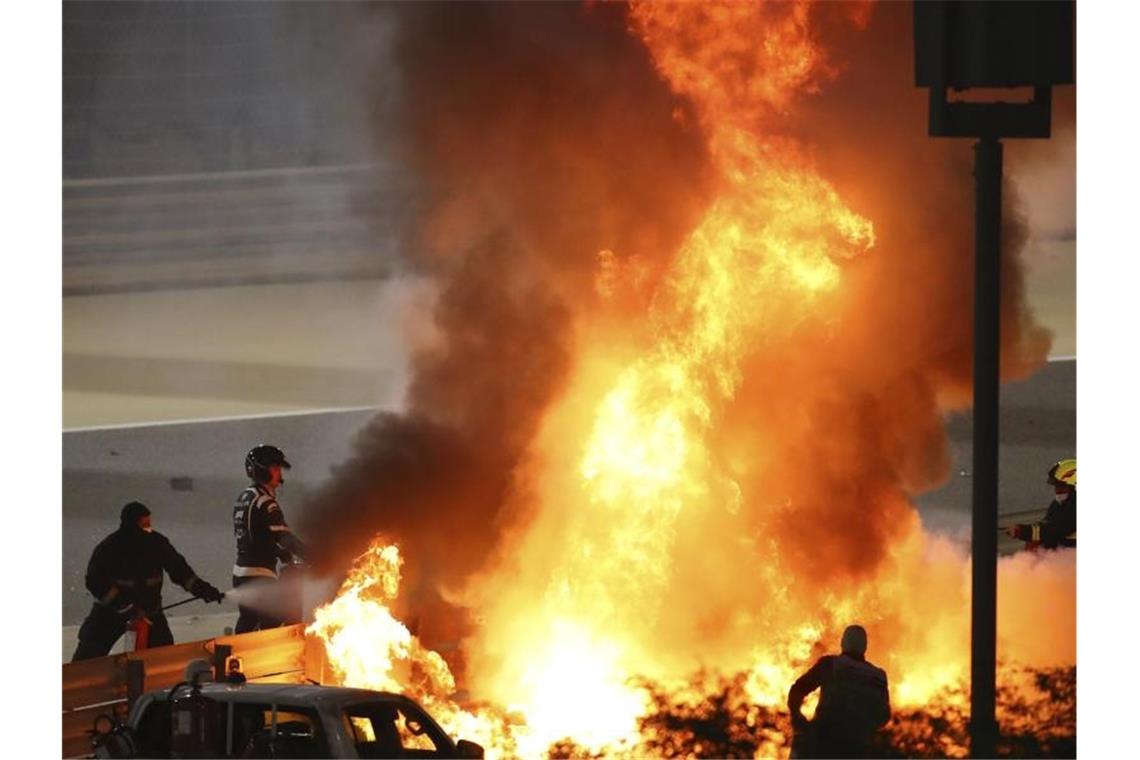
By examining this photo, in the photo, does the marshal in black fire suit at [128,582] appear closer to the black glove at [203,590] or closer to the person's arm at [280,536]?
the black glove at [203,590]

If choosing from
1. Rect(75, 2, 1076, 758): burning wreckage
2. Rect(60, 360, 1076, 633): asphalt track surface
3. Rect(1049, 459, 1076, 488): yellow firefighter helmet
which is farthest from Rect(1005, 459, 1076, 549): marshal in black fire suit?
Rect(60, 360, 1076, 633): asphalt track surface

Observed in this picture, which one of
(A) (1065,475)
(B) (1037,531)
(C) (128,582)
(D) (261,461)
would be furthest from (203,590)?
(A) (1065,475)

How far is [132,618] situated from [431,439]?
2.25 meters

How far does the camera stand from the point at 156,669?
11.5 m

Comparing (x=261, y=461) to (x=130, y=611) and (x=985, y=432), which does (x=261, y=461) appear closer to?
(x=130, y=611)

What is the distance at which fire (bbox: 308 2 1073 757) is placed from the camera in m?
13.1

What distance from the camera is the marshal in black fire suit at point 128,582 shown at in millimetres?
13344

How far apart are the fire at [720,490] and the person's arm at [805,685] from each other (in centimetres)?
180

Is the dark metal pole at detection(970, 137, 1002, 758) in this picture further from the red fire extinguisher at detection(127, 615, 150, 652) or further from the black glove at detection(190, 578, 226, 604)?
the red fire extinguisher at detection(127, 615, 150, 652)

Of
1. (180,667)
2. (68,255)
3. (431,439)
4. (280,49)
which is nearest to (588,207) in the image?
(431,439)

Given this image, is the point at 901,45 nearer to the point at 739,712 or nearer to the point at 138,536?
the point at 739,712

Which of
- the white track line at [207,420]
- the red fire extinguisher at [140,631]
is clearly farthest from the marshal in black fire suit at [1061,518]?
the white track line at [207,420]

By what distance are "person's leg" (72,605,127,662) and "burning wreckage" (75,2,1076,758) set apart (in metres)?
1.37

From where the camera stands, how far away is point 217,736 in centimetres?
1022
